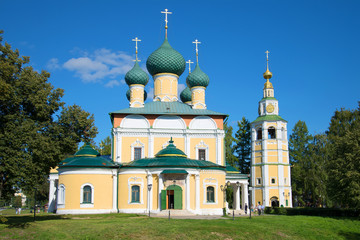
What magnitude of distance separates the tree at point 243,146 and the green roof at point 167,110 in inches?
650

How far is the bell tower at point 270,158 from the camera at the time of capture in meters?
38.6

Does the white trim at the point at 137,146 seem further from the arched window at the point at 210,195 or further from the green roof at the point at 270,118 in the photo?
the green roof at the point at 270,118

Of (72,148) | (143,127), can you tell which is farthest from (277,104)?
(72,148)

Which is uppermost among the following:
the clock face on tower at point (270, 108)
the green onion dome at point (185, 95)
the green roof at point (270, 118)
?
the green onion dome at point (185, 95)

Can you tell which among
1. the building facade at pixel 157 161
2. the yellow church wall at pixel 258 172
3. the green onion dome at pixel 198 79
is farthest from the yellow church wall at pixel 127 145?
the yellow church wall at pixel 258 172

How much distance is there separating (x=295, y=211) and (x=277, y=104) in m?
15.2

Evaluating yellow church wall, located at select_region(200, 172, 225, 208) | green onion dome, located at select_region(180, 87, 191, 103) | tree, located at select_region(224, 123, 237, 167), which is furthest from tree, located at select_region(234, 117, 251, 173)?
yellow church wall, located at select_region(200, 172, 225, 208)

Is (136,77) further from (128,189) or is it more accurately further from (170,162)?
(128,189)

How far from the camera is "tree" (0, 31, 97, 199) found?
64.6 ft

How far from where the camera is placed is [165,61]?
33.3 metres

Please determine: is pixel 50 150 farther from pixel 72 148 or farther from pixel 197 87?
pixel 197 87

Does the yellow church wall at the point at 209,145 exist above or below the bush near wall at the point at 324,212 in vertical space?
above

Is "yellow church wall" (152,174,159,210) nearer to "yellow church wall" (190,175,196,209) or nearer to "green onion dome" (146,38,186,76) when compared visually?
"yellow church wall" (190,175,196,209)

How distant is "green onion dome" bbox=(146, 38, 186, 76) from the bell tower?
11.9m
